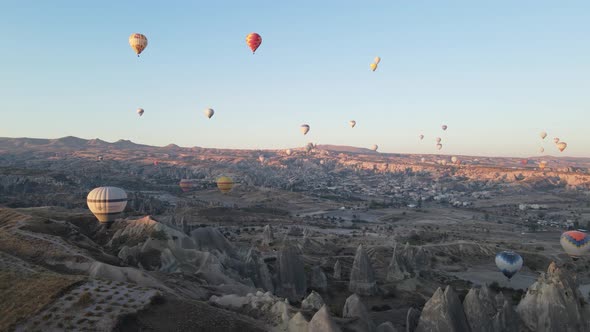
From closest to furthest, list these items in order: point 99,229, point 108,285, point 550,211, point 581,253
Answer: point 108,285, point 99,229, point 581,253, point 550,211

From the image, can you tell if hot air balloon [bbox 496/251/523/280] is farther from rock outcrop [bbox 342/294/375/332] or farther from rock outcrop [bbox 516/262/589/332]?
rock outcrop [bbox 342/294/375/332]

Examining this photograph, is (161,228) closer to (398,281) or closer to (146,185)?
(398,281)

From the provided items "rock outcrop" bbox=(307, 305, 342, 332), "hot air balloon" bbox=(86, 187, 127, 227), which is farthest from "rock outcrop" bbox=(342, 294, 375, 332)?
"hot air balloon" bbox=(86, 187, 127, 227)

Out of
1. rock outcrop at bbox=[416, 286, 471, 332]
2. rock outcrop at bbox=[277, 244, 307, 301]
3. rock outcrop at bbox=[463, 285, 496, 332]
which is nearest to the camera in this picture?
rock outcrop at bbox=[416, 286, 471, 332]

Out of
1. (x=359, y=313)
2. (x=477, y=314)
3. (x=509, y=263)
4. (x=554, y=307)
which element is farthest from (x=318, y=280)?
(x=509, y=263)

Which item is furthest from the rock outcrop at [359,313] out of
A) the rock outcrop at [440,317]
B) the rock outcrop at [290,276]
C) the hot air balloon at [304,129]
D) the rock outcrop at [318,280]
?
the hot air balloon at [304,129]

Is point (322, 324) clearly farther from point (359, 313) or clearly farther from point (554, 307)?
point (554, 307)

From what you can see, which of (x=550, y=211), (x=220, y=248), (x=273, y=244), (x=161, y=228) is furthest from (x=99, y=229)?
(x=550, y=211)
